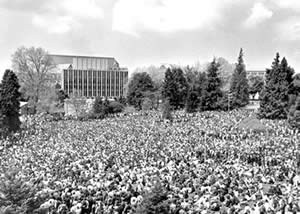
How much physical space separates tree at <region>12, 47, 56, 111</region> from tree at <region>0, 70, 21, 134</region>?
947 centimetres

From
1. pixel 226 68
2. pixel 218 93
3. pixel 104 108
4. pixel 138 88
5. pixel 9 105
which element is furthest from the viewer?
pixel 226 68

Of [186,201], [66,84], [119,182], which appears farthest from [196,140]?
[66,84]

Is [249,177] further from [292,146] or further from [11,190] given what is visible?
[11,190]

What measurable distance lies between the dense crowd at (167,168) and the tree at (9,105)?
4.20 ft

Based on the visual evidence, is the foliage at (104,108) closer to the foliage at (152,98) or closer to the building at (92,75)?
the foliage at (152,98)

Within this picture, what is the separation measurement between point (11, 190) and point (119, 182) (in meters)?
5.70

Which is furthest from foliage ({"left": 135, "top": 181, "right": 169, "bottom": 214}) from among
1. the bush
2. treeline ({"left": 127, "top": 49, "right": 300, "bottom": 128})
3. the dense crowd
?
the bush

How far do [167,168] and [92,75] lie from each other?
94158 millimetres

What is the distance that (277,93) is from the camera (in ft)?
94.9

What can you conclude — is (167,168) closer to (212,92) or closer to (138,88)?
(212,92)

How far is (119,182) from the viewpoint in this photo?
11.7 m

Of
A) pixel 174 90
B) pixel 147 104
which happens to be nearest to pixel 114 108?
pixel 147 104

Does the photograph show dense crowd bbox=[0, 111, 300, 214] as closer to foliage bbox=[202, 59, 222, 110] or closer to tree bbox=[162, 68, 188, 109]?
foliage bbox=[202, 59, 222, 110]

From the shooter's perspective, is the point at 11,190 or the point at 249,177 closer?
the point at 11,190
